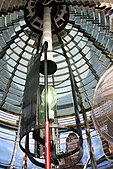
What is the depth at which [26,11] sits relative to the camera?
2369mm

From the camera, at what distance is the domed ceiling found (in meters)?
2.36

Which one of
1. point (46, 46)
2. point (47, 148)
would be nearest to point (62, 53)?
point (46, 46)

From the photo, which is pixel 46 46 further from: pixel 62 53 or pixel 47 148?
pixel 47 148

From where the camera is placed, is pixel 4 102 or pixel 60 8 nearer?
pixel 60 8

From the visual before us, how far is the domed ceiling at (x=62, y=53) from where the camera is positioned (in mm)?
2361

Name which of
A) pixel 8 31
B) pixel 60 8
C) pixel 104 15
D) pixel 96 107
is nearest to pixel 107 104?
pixel 96 107

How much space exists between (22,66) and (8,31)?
0.33m

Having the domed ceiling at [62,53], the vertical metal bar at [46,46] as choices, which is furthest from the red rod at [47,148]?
the domed ceiling at [62,53]

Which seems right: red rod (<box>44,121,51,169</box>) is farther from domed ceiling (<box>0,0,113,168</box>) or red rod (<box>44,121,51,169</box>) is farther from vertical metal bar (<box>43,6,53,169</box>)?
domed ceiling (<box>0,0,113,168</box>)

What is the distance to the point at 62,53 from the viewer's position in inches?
92.3

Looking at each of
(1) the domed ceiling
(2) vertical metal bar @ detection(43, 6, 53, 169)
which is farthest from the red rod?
(1) the domed ceiling

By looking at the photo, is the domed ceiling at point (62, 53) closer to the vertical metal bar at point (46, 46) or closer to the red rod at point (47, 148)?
the vertical metal bar at point (46, 46)

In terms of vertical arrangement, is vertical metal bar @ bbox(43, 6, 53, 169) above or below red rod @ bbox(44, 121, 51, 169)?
above

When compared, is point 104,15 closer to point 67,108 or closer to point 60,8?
point 60,8
